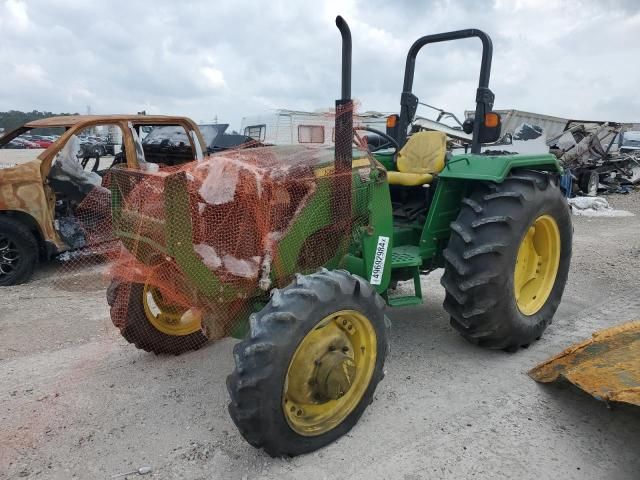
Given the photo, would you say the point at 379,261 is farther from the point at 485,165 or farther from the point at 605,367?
the point at 605,367

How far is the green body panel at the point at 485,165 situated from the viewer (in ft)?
12.1

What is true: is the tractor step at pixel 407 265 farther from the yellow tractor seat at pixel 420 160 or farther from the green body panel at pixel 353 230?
the yellow tractor seat at pixel 420 160

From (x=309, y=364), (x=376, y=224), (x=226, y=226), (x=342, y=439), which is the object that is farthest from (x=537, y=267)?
(x=226, y=226)

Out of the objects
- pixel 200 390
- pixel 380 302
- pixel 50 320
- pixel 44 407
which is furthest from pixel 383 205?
pixel 50 320

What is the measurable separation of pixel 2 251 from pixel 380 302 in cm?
497

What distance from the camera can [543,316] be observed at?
13.8 ft

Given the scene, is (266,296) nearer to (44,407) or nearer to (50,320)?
(44,407)

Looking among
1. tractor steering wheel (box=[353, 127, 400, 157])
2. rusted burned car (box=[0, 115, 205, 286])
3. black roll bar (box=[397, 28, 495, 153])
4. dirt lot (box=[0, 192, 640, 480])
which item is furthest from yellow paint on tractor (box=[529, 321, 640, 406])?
rusted burned car (box=[0, 115, 205, 286])

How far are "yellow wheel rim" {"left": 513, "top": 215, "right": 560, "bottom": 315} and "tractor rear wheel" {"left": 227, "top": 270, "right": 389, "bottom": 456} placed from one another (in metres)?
1.78

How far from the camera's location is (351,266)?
354 cm

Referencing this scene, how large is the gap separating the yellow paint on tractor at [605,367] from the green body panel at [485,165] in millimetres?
1208

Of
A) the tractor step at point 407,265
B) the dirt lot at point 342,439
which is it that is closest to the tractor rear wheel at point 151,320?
the dirt lot at point 342,439

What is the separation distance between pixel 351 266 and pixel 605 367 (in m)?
1.59

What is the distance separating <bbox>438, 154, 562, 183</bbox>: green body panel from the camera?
3.69 metres
